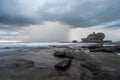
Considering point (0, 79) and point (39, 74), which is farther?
point (39, 74)

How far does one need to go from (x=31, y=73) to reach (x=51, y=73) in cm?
138

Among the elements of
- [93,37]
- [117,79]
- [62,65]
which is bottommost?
[117,79]

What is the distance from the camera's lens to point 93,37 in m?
101

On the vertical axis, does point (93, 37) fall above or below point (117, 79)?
above

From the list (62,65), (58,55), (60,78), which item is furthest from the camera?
(58,55)

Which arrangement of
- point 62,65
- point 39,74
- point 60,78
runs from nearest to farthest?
point 60,78
point 39,74
point 62,65

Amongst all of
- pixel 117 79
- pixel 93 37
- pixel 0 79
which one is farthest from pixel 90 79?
pixel 93 37

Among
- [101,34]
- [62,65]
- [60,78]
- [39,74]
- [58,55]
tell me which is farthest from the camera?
[101,34]

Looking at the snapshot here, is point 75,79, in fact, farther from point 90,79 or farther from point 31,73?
point 31,73

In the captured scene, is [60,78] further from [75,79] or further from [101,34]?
[101,34]

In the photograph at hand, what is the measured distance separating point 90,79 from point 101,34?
99.9 meters

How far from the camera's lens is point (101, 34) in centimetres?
9988

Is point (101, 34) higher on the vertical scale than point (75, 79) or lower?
higher

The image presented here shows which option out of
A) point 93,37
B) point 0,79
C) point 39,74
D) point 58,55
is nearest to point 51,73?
point 39,74
